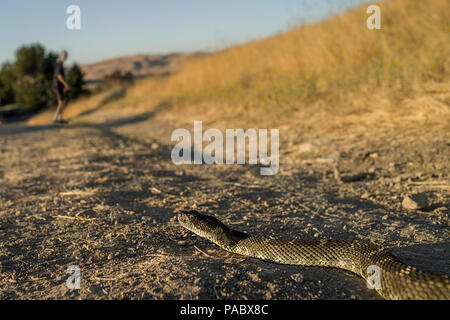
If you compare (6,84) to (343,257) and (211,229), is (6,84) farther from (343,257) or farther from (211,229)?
(343,257)

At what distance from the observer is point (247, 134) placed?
23.4 ft

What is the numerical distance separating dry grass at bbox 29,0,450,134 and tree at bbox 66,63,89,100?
612 inches

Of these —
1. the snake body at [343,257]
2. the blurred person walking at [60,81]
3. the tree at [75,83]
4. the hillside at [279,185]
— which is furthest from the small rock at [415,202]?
the tree at [75,83]

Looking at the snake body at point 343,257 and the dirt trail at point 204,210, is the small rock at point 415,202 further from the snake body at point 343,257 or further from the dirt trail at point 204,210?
the snake body at point 343,257

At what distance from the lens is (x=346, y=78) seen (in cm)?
702

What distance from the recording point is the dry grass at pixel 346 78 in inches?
225

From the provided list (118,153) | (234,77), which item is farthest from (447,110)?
(234,77)

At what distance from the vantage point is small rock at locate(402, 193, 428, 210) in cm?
321

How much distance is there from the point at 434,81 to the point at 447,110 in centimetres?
88

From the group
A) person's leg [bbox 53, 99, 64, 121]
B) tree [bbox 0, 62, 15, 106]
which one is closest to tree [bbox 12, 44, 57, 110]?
tree [bbox 0, 62, 15, 106]

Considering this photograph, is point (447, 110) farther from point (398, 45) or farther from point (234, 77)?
point (234, 77)

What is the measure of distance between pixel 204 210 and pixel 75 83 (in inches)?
967

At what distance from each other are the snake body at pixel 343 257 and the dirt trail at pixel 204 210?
66mm

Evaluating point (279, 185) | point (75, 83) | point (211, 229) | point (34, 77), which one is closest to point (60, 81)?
point (279, 185)
